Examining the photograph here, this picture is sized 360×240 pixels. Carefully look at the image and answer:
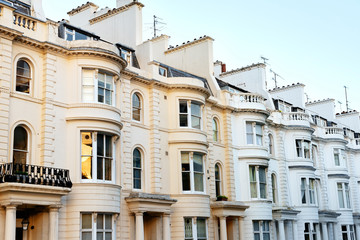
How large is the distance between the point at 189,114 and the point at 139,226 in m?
7.86

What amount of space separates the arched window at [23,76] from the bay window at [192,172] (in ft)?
34.3

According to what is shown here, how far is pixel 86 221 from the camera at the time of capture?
75.0 ft

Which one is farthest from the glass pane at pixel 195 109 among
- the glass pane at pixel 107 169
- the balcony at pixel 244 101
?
the glass pane at pixel 107 169

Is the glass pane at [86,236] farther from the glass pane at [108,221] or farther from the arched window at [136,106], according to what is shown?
the arched window at [136,106]

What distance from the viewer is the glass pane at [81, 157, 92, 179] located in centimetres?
2345

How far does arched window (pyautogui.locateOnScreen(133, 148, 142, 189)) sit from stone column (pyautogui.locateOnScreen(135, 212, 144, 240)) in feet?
6.22

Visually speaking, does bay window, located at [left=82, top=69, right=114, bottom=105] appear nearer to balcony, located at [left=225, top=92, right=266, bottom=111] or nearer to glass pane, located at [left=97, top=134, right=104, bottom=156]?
glass pane, located at [left=97, top=134, right=104, bottom=156]

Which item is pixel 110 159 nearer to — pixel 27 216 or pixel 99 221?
pixel 99 221

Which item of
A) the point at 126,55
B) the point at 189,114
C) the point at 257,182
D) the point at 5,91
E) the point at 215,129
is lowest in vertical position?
the point at 257,182

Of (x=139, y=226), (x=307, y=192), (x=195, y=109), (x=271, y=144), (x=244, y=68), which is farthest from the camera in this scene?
(x=244, y=68)

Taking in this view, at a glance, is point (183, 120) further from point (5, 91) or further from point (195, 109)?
point (5, 91)

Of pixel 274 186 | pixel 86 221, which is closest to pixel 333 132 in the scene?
pixel 274 186

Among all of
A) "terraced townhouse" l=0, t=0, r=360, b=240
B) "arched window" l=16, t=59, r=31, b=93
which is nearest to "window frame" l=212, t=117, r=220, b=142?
"terraced townhouse" l=0, t=0, r=360, b=240

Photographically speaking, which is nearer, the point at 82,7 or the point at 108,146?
the point at 108,146
